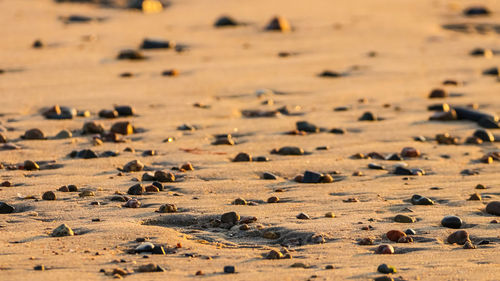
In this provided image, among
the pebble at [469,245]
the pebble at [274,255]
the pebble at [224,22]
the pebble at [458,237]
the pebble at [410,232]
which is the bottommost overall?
the pebble at [469,245]

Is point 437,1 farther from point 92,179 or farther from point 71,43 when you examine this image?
point 92,179

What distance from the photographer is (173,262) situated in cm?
343

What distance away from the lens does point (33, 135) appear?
559 cm

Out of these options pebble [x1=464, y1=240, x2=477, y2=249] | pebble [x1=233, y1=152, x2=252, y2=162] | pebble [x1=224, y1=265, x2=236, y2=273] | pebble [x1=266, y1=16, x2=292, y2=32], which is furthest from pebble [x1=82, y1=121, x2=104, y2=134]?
pebble [x1=266, y1=16, x2=292, y2=32]

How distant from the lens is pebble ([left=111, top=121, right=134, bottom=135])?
5.75 meters

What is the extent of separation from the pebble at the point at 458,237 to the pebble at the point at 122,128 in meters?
2.58

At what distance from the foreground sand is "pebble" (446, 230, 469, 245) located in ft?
0.16

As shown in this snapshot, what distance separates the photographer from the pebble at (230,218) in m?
3.99

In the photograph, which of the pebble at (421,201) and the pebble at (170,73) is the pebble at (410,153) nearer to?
the pebble at (421,201)

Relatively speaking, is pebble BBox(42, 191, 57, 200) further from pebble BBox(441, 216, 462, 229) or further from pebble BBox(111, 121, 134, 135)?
pebble BBox(441, 216, 462, 229)

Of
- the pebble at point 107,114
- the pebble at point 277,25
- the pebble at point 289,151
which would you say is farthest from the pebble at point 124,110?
the pebble at point 277,25

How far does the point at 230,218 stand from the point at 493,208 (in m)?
1.23

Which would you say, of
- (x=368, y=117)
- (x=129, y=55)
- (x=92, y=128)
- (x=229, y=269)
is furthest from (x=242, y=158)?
(x=129, y=55)

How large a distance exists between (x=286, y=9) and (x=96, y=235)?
798 cm
